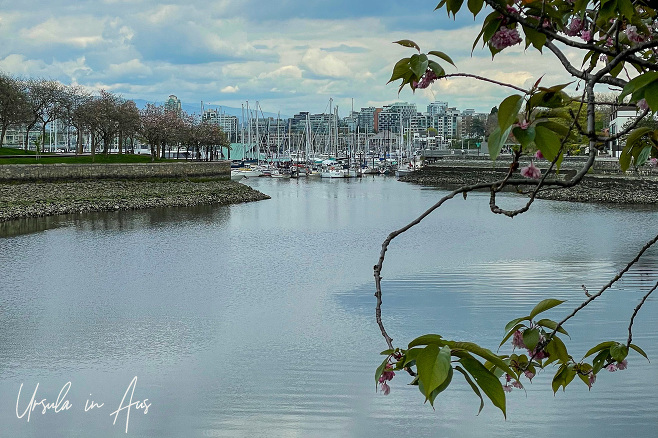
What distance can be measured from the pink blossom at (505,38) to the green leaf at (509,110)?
1.46ft

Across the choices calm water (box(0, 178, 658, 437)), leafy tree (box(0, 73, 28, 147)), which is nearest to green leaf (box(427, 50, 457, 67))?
calm water (box(0, 178, 658, 437))

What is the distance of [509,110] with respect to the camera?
5.44ft

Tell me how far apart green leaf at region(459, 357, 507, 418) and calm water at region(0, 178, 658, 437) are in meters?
8.20

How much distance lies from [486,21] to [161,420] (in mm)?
9073

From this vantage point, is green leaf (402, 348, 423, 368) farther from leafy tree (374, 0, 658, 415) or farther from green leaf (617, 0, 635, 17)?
green leaf (617, 0, 635, 17)

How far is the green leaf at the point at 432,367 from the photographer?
60.6 inches

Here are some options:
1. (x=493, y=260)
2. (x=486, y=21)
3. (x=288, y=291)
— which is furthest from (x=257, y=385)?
(x=493, y=260)

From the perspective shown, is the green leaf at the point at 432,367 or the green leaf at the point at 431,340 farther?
the green leaf at the point at 431,340

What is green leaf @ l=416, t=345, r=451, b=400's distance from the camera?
154 cm

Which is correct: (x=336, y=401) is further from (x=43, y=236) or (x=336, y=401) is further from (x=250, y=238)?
(x=43, y=236)

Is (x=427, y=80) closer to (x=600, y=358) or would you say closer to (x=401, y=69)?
(x=401, y=69)

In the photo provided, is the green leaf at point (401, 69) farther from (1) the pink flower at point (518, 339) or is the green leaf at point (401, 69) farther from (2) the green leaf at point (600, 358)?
(2) the green leaf at point (600, 358)

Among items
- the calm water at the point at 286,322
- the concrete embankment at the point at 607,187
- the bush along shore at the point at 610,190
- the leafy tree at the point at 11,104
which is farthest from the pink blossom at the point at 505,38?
the leafy tree at the point at 11,104

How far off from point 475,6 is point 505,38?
0.62 feet
